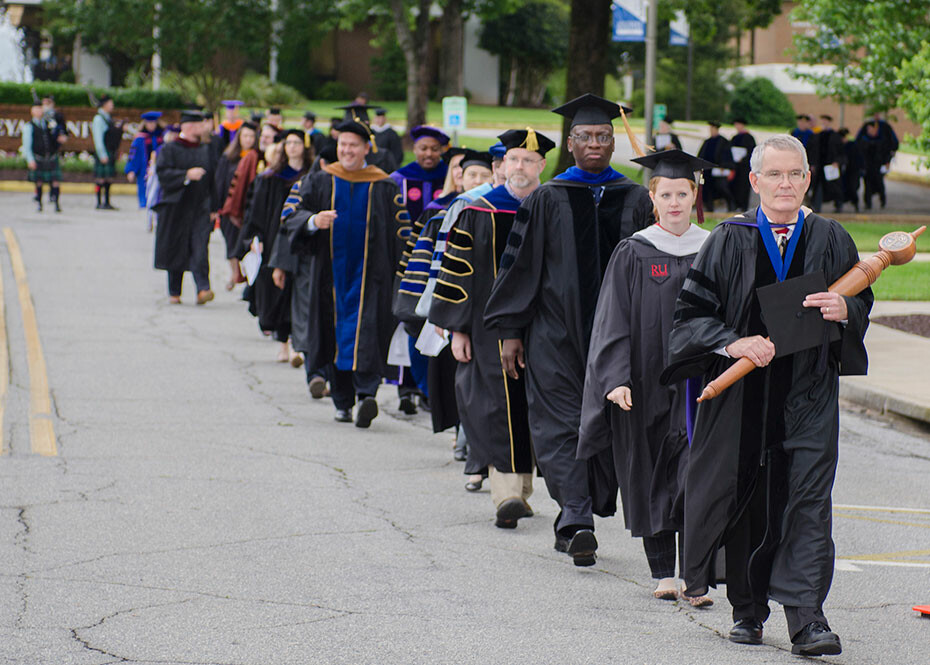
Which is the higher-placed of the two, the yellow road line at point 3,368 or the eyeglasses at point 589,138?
the eyeglasses at point 589,138

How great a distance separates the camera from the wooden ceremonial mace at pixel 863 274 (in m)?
5.25

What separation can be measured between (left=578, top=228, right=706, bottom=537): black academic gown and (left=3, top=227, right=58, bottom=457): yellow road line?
4.14 meters

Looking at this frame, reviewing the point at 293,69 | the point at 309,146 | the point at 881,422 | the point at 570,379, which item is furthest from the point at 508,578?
the point at 293,69

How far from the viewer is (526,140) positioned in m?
7.51

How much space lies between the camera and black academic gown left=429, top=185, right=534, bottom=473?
7590mm

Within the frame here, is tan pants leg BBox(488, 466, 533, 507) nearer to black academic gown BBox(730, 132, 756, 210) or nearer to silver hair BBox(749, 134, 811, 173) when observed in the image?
silver hair BBox(749, 134, 811, 173)

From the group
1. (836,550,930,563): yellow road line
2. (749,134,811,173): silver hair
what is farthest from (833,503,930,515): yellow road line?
(749,134,811,173): silver hair

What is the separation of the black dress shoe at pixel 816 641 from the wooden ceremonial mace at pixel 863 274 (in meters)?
0.90

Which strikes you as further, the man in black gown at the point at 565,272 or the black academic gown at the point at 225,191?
the black academic gown at the point at 225,191

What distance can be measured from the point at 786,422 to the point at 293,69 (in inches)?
2083

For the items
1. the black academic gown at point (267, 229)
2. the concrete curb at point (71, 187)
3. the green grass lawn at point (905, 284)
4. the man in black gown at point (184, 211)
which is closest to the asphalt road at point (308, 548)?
the black academic gown at point (267, 229)

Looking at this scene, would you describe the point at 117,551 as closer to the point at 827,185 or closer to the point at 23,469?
the point at 23,469

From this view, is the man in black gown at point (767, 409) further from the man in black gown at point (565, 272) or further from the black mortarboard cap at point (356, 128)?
the black mortarboard cap at point (356, 128)

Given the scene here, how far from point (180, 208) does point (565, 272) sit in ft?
35.2
